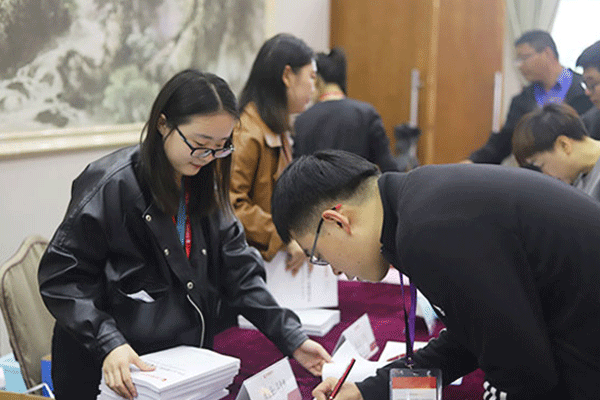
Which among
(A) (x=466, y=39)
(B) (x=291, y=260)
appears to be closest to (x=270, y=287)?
(B) (x=291, y=260)

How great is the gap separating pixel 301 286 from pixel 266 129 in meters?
0.58

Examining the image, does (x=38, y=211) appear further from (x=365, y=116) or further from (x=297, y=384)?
(x=297, y=384)

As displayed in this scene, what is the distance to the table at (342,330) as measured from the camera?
165cm

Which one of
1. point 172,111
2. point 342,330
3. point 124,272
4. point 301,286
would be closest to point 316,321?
point 342,330

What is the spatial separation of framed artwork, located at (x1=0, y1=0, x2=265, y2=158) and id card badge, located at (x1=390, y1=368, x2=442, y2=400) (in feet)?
6.43

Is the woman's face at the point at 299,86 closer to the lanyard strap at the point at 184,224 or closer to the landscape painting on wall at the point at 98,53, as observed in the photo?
the lanyard strap at the point at 184,224

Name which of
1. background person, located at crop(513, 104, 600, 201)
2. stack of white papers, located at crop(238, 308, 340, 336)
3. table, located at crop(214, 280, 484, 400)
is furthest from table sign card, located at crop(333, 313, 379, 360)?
background person, located at crop(513, 104, 600, 201)

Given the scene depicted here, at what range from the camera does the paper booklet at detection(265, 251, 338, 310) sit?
2.25m

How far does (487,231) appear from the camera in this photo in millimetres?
1076

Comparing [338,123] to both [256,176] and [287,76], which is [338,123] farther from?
[256,176]

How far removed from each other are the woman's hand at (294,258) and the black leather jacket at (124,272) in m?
0.46

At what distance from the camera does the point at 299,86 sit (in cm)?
257

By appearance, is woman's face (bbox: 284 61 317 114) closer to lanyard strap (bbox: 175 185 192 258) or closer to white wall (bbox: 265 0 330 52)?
lanyard strap (bbox: 175 185 192 258)

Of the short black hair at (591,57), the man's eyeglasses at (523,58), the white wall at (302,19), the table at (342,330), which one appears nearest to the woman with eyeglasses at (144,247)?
the table at (342,330)
